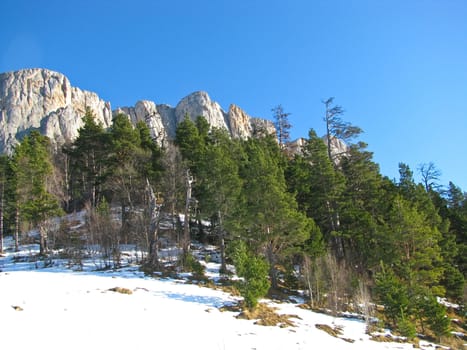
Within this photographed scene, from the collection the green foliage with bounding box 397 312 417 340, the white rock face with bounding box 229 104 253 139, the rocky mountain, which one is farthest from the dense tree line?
the white rock face with bounding box 229 104 253 139

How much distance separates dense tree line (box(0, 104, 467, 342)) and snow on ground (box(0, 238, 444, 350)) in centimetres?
237

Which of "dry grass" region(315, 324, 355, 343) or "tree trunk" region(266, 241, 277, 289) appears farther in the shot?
"tree trunk" region(266, 241, 277, 289)

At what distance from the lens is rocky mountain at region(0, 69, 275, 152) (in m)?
83.5

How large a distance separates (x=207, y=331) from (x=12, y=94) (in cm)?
10358

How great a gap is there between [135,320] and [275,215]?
1169cm

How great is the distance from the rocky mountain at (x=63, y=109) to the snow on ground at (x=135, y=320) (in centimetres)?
6817

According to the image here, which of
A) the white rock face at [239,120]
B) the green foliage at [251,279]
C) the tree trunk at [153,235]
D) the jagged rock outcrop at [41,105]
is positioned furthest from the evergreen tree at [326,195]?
the jagged rock outcrop at [41,105]

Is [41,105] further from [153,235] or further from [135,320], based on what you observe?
[135,320]

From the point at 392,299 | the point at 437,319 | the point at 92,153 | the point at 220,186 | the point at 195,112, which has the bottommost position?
the point at 437,319

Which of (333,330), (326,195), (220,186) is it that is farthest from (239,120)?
(333,330)

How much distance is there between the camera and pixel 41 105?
9081 centimetres

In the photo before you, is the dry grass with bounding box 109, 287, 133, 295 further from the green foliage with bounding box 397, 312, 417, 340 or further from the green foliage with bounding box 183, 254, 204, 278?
the green foliage with bounding box 397, 312, 417, 340

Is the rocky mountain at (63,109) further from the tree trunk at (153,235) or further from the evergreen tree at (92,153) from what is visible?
the tree trunk at (153,235)

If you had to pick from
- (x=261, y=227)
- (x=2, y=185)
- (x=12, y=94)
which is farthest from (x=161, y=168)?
(x=12, y=94)
